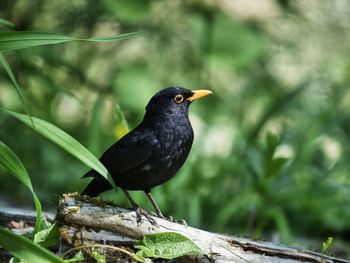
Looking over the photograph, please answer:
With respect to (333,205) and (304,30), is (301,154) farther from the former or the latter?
(304,30)

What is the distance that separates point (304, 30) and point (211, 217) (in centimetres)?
280

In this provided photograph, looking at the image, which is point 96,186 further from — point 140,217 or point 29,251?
point 29,251

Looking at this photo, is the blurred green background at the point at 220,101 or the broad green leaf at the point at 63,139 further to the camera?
the blurred green background at the point at 220,101

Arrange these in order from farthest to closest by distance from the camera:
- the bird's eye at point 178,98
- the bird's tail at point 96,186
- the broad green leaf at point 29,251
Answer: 1. the bird's eye at point 178,98
2. the bird's tail at point 96,186
3. the broad green leaf at point 29,251

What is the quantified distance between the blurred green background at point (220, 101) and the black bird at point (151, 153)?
435 millimetres

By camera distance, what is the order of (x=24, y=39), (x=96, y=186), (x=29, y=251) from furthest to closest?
(x=96, y=186) < (x=24, y=39) < (x=29, y=251)

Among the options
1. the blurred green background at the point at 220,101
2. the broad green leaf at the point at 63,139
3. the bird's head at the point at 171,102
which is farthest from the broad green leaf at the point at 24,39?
the blurred green background at the point at 220,101

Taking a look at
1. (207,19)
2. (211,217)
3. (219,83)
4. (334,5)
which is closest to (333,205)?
(211,217)

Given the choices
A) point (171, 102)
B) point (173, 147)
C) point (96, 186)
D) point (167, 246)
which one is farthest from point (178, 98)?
point (167, 246)

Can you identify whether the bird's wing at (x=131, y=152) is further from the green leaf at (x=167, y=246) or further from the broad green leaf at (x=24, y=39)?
the broad green leaf at (x=24, y=39)

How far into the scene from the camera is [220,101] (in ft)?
22.7

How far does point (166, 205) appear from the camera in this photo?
5527 mm

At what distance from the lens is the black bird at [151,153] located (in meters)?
3.57

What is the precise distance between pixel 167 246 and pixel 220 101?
3988 millimetres
